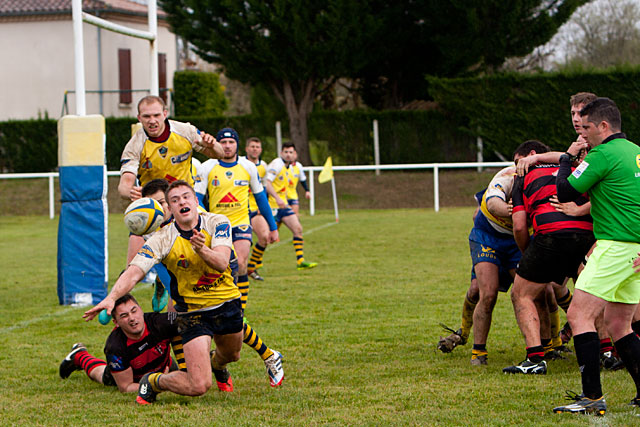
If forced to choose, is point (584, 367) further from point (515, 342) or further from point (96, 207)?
point (96, 207)

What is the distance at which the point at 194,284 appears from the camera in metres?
5.77

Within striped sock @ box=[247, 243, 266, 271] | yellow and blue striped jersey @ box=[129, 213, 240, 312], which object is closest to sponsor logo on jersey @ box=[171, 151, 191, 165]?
yellow and blue striped jersey @ box=[129, 213, 240, 312]

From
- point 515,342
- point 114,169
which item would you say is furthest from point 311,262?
point 114,169

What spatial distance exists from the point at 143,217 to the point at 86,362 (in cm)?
132

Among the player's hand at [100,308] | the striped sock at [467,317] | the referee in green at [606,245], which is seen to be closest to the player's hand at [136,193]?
the player's hand at [100,308]

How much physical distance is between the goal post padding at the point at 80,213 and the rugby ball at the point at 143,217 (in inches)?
166

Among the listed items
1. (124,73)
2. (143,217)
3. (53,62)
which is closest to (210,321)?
(143,217)

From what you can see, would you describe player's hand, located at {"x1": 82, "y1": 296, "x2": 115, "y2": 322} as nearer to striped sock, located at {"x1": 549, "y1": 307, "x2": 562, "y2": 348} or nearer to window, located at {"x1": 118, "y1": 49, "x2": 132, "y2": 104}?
striped sock, located at {"x1": 549, "y1": 307, "x2": 562, "y2": 348}

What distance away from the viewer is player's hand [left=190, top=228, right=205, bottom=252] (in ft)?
17.5

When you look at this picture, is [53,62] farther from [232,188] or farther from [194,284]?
[194,284]

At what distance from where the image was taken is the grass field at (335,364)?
207 inches

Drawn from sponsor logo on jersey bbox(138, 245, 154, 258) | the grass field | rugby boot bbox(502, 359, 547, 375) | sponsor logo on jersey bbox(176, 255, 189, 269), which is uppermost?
sponsor logo on jersey bbox(138, 245, 154, 258)

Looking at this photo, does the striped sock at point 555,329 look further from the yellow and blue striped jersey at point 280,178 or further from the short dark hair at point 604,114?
the yellow and blue striped jersey at point 280,178

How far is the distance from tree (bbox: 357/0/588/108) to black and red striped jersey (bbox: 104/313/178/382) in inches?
895
